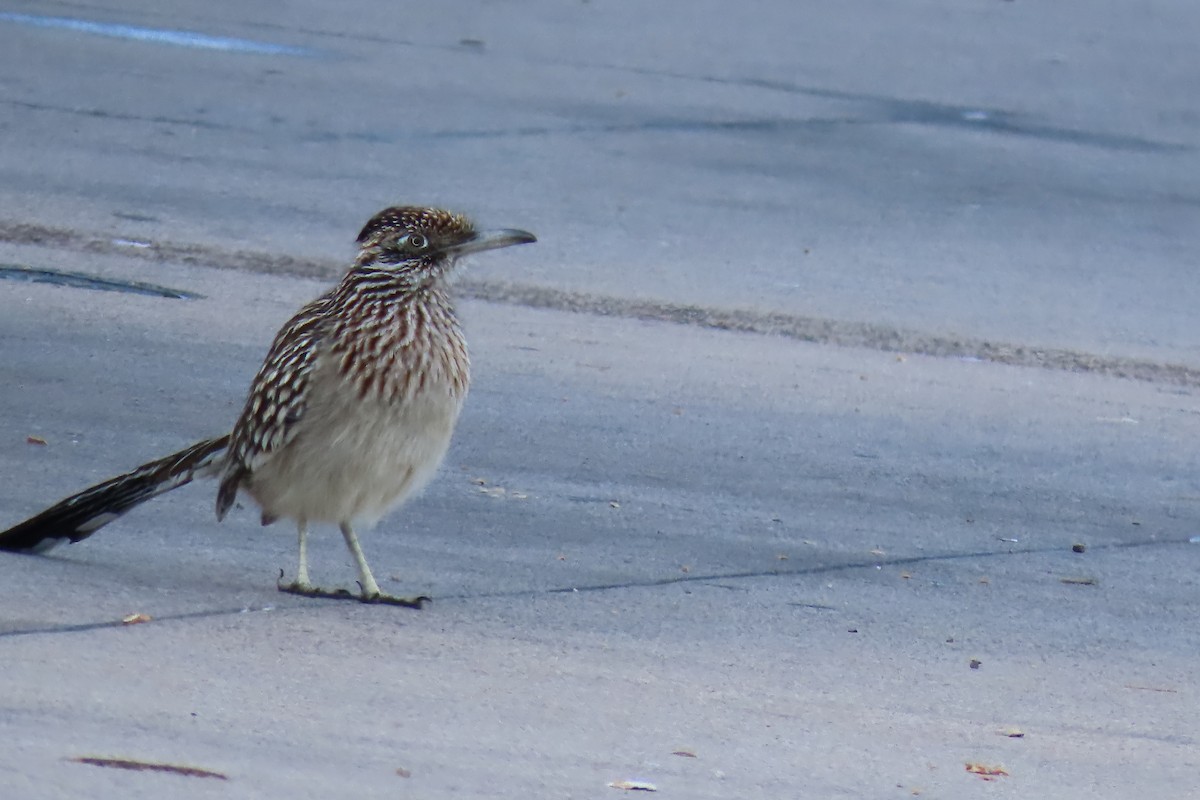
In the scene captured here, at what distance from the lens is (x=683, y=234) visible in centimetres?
1130

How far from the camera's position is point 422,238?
6.04 m

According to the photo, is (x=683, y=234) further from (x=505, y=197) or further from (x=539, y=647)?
(x=539, y=647)

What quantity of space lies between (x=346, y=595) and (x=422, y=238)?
1051 mm

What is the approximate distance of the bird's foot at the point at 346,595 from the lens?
595 centimetres

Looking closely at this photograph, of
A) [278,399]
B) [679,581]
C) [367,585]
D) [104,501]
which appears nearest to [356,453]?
[278,399]

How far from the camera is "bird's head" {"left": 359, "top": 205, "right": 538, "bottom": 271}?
6.00m

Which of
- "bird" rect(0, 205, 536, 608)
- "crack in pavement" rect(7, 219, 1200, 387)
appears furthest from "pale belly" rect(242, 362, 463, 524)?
"crack in pavement" rect(7, 219, 1200, 387)

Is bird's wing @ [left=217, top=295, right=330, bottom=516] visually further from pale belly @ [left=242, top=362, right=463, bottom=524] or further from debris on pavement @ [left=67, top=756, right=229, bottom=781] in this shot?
debris on pavement @ [left=67, top=756, right=229, bottom=781]

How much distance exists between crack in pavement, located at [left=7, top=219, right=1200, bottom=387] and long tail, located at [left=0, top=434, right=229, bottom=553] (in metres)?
3.76

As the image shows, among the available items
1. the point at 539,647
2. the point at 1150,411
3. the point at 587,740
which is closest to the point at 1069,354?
the point at 1150,411

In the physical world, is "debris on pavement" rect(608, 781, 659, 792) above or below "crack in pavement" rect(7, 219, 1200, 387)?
below

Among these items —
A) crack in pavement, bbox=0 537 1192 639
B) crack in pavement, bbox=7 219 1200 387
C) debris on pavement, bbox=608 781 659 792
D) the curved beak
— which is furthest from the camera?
crack in pavement, bbox=7 219 1200 387

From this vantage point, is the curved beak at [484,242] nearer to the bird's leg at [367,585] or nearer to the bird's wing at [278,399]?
the bird's wing at [278,399]

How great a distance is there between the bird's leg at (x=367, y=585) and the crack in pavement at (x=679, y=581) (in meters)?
0.10
